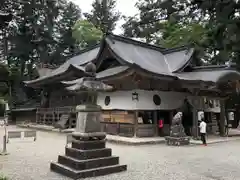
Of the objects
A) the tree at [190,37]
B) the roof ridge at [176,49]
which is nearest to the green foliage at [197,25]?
the tree at [190,37]

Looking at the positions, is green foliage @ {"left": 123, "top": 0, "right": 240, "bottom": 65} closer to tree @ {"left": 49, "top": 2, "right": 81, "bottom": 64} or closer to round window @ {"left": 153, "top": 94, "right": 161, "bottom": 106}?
round window @ {"left": 153, "top": 94, "right": 161, "bottom": 106}

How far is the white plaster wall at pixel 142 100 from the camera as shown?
14234 millimetres

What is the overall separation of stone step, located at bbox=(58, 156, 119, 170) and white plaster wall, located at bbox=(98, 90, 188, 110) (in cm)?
695

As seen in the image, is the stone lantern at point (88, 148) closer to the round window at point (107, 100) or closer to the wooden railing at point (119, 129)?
the wooden railing at point (119, 129)

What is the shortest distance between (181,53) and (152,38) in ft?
51.4

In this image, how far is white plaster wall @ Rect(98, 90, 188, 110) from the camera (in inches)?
560

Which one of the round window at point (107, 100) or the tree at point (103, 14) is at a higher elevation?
the tree at point (103, 14)

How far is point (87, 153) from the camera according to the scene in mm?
6926

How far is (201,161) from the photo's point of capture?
855cm

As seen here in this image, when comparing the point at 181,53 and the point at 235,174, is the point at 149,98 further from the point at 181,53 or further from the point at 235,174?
the point at 235,174

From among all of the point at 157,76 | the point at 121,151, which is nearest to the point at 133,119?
the point at 157,76

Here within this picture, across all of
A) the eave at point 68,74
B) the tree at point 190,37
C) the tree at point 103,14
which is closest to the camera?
the eave at point 68,74

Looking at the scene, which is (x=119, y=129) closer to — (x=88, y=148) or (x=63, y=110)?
(x=63, y=110)

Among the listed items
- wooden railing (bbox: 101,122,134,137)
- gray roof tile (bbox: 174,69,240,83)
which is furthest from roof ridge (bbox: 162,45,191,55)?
wooden railing (bbox: 101,122,134,137)
